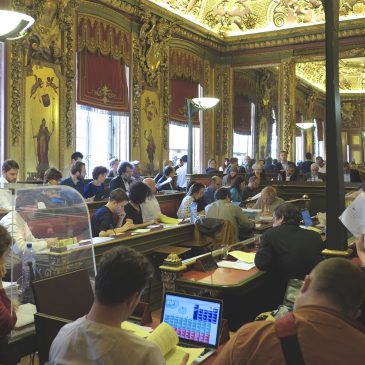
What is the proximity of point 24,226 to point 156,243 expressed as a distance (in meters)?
3.01

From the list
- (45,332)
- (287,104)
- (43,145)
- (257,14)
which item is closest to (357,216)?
(45,332)

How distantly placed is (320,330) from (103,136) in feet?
37.7

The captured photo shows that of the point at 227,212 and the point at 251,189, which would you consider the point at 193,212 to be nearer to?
the point at 227,212

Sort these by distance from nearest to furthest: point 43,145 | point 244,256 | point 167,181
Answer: point 244,256, point 43,145, point 167,181

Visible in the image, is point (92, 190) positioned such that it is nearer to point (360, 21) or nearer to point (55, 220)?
point (55, 220)

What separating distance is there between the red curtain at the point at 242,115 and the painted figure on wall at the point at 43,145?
842 cm

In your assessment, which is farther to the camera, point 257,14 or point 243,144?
point 243,144

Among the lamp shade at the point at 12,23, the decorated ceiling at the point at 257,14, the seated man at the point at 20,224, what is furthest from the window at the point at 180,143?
the seated man at the point at 20,224

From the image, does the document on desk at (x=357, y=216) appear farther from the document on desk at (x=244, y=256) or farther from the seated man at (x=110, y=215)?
the seated man at (x=110, y=215)

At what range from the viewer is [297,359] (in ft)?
4.89

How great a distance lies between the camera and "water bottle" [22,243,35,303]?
3.55m

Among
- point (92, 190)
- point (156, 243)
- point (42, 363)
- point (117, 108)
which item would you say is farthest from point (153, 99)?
point (42, 363)

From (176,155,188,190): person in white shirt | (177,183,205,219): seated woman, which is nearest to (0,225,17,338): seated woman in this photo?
(177,183,205,219): seated woman

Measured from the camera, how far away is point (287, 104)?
1584 cm
